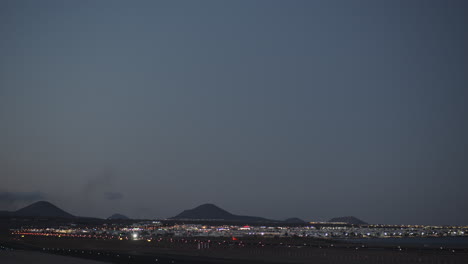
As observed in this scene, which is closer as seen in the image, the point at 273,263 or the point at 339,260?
the point at 273,263

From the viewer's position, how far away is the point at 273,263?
2736 inches

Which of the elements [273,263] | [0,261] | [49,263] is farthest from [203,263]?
[0,261]

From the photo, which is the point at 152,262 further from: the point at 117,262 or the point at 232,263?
the point at 232,263

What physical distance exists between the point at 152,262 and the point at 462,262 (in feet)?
139

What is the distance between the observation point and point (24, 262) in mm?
69875

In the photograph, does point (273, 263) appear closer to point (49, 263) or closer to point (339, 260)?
point (339, 260)

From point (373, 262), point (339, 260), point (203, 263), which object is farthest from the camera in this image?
point (339, 260)

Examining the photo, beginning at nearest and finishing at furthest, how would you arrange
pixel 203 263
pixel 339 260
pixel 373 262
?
pixel 203 263
pixel 373 262
pixel 339 260

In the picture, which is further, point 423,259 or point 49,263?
point 423,259

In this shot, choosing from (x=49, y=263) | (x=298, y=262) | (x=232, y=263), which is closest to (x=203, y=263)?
(x=232, y=263)

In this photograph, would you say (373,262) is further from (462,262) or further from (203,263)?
(203,263)

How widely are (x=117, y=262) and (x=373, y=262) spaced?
35134 mm

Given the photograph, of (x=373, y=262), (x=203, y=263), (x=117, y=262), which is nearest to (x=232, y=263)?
(x=203, y=263)

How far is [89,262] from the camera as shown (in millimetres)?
68000
